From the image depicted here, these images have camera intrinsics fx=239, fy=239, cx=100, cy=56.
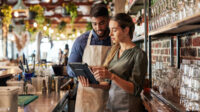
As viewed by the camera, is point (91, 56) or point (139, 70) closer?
point (139, 70)

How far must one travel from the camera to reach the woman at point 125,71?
177 centimetres

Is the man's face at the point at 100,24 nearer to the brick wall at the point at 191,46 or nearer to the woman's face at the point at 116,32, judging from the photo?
the woman's face at the point at 116,32

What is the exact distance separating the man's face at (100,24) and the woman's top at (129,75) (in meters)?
0.41

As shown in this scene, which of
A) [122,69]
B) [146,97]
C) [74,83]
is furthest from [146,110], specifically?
[74,83]

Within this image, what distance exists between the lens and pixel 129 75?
1856 millimetres

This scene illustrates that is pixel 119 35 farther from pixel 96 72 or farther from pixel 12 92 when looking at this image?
pixel 12 92

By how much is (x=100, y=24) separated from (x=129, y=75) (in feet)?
2.11

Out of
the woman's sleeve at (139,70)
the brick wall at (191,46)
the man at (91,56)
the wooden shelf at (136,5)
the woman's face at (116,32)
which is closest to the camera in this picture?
the woman's sleeve at (139,70)

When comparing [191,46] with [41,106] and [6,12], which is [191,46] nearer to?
[41,106]

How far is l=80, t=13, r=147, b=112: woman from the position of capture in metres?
1.77

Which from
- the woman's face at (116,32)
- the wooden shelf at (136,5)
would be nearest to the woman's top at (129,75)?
the woman's face at (116,32)

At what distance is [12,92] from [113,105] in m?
0.84

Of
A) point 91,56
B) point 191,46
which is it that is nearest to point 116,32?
point 91,56

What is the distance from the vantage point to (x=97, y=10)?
2.23m
